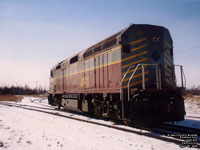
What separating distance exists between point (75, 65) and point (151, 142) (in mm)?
8849

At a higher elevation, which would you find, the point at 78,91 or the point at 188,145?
the point at 78,91

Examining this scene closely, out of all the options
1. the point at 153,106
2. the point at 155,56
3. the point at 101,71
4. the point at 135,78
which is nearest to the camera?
the point at 153,106

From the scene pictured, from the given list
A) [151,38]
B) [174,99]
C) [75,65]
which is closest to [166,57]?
[151,38]

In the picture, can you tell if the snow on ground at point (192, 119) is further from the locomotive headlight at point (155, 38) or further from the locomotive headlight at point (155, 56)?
the locomotive headlight at point (155, 38)

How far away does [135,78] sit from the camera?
26.3 ft

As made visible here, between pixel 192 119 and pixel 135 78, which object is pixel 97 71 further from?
pixel 192 119

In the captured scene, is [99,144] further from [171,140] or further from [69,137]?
[171,140]

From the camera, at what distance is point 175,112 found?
7293 millimetres

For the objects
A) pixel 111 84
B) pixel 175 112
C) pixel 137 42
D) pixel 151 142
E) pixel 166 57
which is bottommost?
pixel 151 142

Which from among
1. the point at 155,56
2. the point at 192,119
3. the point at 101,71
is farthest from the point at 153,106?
the point at 192,119

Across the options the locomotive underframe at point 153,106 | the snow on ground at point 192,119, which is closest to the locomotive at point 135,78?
the locomotive underframe at point 153,106

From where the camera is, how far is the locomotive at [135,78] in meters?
7.15

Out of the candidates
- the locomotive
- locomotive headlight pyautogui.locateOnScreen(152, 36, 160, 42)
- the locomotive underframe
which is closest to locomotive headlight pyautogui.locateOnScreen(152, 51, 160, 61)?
the locomotive

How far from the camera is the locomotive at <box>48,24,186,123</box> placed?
7.15 metres
